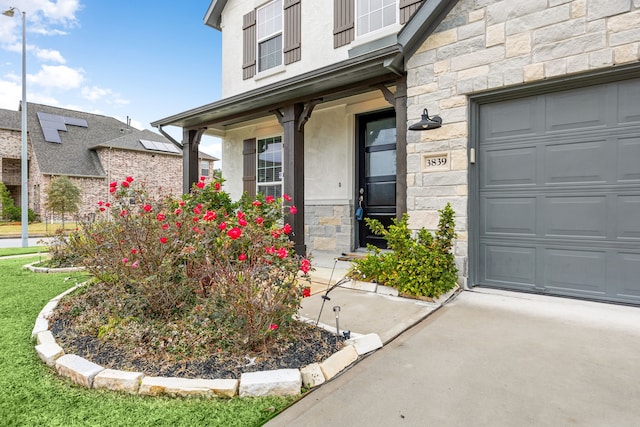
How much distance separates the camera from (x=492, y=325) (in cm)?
268

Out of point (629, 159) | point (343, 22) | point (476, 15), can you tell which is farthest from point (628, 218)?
point (343, 22)

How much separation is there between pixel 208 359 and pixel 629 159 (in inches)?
149

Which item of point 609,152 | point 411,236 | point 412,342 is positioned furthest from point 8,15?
point 609,152

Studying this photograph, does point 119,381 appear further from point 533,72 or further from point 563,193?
point 533,72

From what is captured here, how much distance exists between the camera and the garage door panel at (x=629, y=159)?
2.93 m

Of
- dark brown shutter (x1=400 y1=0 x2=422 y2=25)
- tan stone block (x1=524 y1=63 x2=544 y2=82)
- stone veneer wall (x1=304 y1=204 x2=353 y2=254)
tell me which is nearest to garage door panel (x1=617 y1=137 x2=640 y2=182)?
tan stone block (x1=524 y1=63 x2=544 y2=82)

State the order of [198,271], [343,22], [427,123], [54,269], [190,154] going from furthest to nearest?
[190,154]
[343,22]
[54,269]
[427,123]
[198,271]

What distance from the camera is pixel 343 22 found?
596cm

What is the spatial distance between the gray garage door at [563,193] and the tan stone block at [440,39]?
32.8 inches

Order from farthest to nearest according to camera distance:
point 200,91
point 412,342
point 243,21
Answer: point 200,91 → point 243,21 → point 412,342

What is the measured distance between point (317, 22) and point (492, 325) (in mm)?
5967

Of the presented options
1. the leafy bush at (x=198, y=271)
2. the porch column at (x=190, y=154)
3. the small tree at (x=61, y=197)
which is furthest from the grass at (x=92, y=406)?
the small tree at (x=61, y=197)

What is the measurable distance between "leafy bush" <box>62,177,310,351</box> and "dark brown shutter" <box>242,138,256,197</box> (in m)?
4.46

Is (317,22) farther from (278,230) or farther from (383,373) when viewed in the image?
(383,373)
